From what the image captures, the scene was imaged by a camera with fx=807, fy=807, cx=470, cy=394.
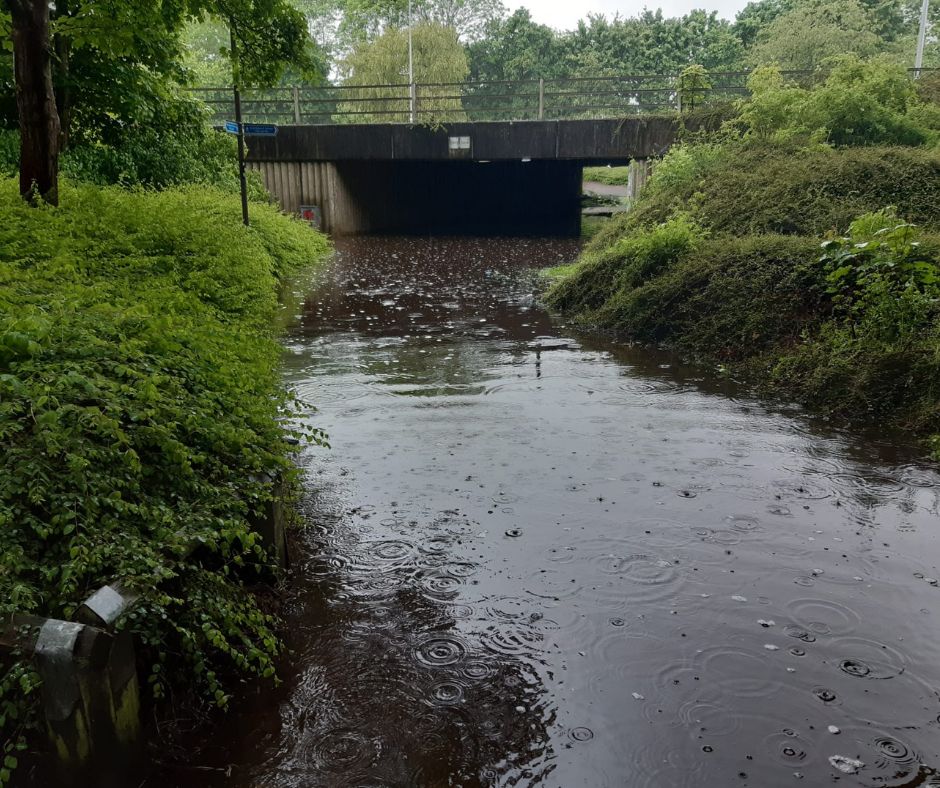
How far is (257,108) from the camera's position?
25828mm

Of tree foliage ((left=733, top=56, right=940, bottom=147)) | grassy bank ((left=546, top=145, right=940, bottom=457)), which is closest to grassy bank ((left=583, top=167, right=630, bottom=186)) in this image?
tree foliage ((left=733, top=56, right=940, bottom=147))

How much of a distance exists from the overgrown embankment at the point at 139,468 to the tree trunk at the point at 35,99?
328 cm

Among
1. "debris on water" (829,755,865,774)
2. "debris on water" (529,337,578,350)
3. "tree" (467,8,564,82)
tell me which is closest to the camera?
"debris on water" (829,755,865,774)

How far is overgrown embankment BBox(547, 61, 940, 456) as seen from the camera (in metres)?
7.48

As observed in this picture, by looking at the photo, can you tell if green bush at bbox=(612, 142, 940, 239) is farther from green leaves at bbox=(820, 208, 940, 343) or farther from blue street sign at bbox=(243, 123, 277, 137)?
blue street sign at bbox=(243, 123, 277, 137)

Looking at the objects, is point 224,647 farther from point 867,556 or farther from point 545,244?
point 545,244

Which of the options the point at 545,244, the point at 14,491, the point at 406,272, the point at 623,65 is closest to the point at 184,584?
the point at 14,491

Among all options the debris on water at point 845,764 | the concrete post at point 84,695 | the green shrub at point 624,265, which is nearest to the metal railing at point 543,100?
the green shrub at point 624,265

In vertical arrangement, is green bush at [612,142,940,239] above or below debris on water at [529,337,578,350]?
above

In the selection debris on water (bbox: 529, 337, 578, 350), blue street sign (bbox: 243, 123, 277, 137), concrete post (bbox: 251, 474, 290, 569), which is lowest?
debris on water (bbox: 529, 337, 578, 350)

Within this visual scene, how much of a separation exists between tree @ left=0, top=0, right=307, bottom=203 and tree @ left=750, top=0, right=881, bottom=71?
31.9m

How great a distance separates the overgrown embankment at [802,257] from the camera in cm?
748

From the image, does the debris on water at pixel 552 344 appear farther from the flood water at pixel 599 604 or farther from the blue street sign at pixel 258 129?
the blue street sign at pixel 258 129

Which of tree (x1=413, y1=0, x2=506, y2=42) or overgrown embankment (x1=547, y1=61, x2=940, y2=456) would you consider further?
tree (x1=413, y1=0, x2=506, y2=42)
